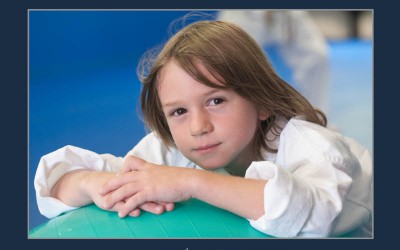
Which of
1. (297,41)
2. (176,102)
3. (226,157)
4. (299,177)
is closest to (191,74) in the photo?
(176,102)

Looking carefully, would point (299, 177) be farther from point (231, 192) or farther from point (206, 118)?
point (206, 118)

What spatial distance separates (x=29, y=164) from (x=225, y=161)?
0.39 meters

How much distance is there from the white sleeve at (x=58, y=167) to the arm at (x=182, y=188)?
5.8 inches

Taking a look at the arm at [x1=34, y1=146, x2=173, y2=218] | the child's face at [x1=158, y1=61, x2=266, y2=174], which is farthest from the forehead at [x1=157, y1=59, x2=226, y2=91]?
the arm at [x1=34, y1=146, x2=173, y2=218]

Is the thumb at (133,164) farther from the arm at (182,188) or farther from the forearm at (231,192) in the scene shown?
the forearm at (231,192)

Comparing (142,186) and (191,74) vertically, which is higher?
(191,74)

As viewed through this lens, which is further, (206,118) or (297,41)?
(297,41)

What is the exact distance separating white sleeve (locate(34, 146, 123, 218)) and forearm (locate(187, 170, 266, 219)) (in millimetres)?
305

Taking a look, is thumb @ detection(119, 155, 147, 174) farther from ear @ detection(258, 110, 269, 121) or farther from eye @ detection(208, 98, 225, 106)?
ear @ detection(258, 110, 269, 121)

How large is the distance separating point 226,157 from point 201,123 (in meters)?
0.12

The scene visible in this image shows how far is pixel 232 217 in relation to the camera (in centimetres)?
115

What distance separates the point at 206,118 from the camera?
1222mm

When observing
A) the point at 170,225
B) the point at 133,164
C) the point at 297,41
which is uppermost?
the point at 297,41

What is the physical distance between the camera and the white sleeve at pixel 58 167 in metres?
1.29
